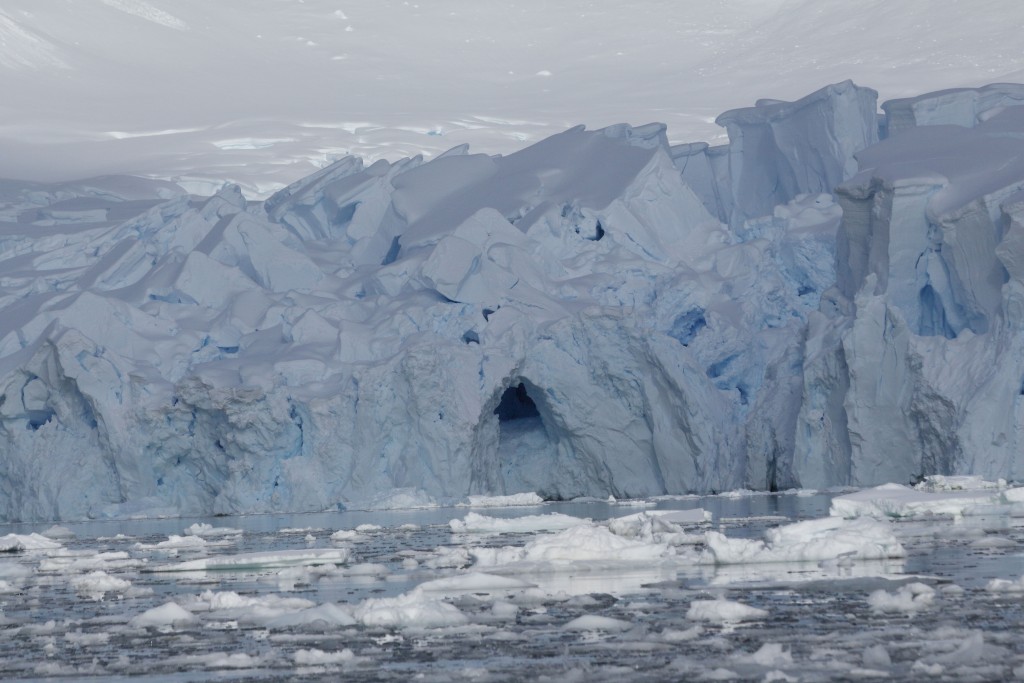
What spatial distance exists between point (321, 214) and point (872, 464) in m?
15.1

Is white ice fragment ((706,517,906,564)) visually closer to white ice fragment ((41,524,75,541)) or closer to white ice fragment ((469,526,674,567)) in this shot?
white ice fragment ((469,526,674,567))

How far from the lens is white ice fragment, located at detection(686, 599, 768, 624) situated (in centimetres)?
751

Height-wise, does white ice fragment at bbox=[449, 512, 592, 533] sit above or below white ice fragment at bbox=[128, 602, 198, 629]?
below

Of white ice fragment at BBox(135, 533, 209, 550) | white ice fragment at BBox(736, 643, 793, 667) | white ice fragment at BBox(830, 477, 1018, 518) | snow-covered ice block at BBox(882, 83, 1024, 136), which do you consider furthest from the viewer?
snow-covered ice block at BBox(882, 83, 1024, 136)

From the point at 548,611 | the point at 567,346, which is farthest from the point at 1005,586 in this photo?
the point at 567,346

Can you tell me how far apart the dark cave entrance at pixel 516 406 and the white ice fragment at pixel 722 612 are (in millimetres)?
19642

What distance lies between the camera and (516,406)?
28.1m

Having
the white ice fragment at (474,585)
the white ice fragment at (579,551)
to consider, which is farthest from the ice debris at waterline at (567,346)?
the white ice fragment at (474,585)

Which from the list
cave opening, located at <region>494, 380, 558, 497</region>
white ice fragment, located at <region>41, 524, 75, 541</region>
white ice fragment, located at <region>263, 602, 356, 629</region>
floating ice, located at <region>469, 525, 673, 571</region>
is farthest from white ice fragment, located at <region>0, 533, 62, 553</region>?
cave opening, located at <region>494, 380, 558, 497</region>

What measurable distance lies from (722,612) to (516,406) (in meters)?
20.5

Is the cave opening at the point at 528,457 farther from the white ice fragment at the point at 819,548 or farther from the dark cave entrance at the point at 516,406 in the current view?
the white ice fragment at the point at 819,548

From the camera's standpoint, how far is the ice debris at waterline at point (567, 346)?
21.6 m

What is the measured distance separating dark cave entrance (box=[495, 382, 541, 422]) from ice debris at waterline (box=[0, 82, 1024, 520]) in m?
0.06

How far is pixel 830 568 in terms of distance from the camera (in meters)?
10.1
